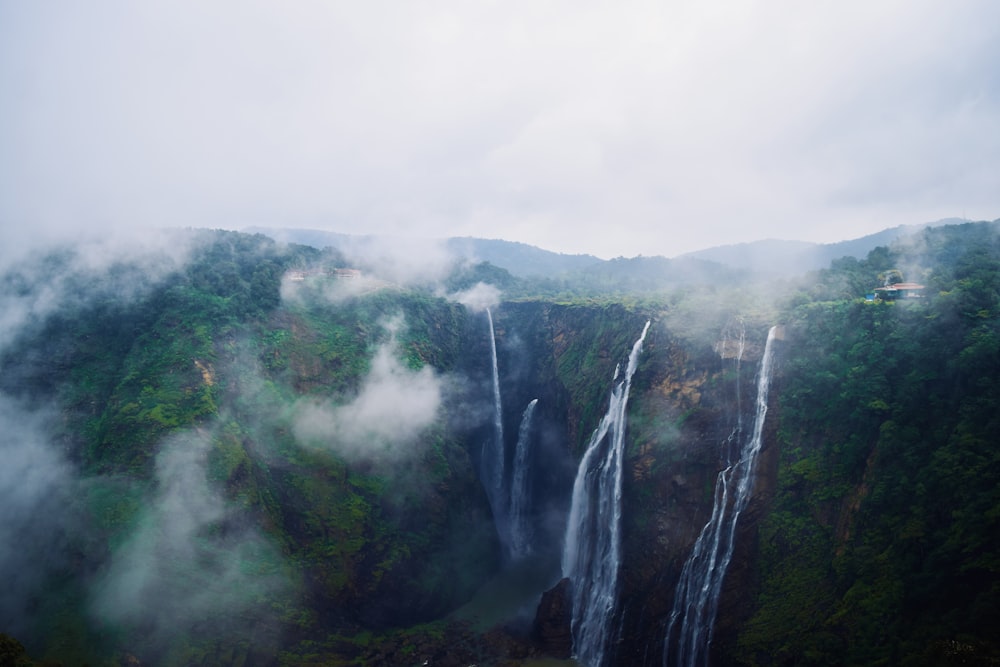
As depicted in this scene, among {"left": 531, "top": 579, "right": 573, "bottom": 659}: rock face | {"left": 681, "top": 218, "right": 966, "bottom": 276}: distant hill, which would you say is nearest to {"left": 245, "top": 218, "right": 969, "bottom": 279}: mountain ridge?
{"left": 681, "top": 218, "right": 966, "bottom": 276}: distant hill

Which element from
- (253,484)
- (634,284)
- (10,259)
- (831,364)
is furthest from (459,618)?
(634,284)

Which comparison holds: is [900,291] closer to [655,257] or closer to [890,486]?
[890,486]

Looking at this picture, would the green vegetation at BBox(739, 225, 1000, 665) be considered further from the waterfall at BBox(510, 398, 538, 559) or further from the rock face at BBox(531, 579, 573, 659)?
the waterfall at BBox(510, 398, 538, 559)

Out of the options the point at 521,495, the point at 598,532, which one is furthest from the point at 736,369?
the point at 521,495

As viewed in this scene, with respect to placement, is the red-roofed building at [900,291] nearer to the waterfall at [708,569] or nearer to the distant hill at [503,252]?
the waterfall at [708,569]

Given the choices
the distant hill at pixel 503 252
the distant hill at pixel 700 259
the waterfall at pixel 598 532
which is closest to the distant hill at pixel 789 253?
the distant hill at pixel 700 259

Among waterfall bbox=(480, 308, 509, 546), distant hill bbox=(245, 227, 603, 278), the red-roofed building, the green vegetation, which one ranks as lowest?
waterfall bbox=(480, 308, 509, 546)
